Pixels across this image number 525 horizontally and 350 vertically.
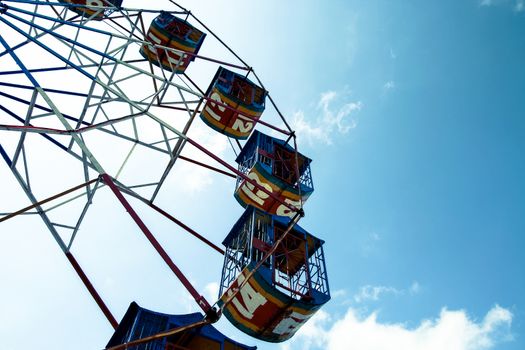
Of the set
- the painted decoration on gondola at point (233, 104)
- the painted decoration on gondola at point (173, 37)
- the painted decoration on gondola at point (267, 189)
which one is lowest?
the painted decoration on gondola at point (267, 189)

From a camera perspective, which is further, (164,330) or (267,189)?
(267,189)

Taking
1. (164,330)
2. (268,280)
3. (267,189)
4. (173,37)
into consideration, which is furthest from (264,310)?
(173,37)

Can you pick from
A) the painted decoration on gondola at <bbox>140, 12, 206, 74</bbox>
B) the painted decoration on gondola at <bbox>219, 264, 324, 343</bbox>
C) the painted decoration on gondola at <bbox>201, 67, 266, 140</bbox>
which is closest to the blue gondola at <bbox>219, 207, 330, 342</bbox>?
the painted decoration on gondola at <bbox>219, 264, 324, 343</bbox>

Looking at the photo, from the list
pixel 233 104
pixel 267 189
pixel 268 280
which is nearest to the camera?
pixel 268 280

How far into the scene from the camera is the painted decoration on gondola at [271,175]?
16953 millimetres

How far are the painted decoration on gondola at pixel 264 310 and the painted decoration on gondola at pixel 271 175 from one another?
13.7 feet

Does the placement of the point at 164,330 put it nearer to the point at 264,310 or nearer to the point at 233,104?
the point at 264,310

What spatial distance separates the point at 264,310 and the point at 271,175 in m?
6.41

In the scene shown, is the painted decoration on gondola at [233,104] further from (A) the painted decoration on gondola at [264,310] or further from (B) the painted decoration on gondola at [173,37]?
(A) the painted decoration on gondola at [264,310]

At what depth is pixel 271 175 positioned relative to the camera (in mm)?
17016

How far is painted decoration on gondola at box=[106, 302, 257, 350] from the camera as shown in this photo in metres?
13.8

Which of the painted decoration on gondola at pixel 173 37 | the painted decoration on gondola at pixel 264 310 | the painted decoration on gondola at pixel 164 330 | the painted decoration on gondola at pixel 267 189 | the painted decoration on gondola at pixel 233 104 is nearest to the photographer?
the painted decoration on gondola at pixel 264 310

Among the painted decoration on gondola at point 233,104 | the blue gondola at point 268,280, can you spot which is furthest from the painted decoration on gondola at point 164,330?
the painted decoration on gondola at point 233,104

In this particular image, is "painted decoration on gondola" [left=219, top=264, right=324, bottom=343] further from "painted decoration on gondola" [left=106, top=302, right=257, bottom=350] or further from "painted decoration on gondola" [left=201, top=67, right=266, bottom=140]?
"painted decoration on gondola" [left=201, top=67, right=266, bottom=140]
